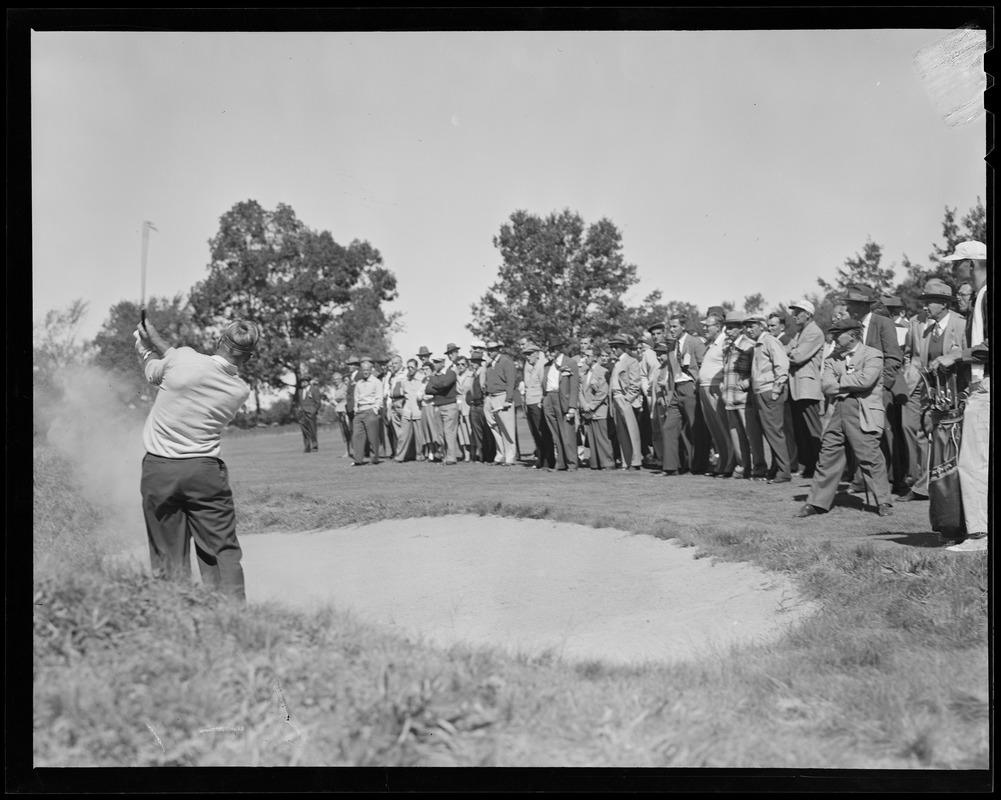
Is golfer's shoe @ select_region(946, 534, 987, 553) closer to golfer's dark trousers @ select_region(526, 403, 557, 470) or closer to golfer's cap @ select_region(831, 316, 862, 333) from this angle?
golfer's cap @ select_region(831, 316, 862, 333)

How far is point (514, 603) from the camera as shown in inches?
235

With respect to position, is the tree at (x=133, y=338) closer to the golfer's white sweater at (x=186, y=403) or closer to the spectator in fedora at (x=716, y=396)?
the golfer's white sweater at (x=186, y=403)

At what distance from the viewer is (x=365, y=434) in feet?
41.5

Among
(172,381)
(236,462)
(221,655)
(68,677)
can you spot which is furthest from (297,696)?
(236,462)

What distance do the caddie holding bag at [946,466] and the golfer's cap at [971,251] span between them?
34.3 inches

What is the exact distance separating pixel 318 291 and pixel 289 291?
219 millimetres

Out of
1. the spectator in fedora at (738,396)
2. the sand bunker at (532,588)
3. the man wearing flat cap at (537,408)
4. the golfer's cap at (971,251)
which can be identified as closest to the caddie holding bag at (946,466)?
the golfer's cap at (971,251)

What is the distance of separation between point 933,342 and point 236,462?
617 centimetres

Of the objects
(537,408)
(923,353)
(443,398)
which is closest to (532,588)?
(923,353)

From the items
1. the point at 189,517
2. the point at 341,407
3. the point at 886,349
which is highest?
the point at 886,349

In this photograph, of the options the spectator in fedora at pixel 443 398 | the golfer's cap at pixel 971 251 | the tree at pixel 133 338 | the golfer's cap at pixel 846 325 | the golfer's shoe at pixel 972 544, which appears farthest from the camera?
the spectator in fedora at pixel 443 398

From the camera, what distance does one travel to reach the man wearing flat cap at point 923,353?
23.9 ft

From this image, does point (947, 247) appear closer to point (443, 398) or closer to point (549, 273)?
point (549, 273)
